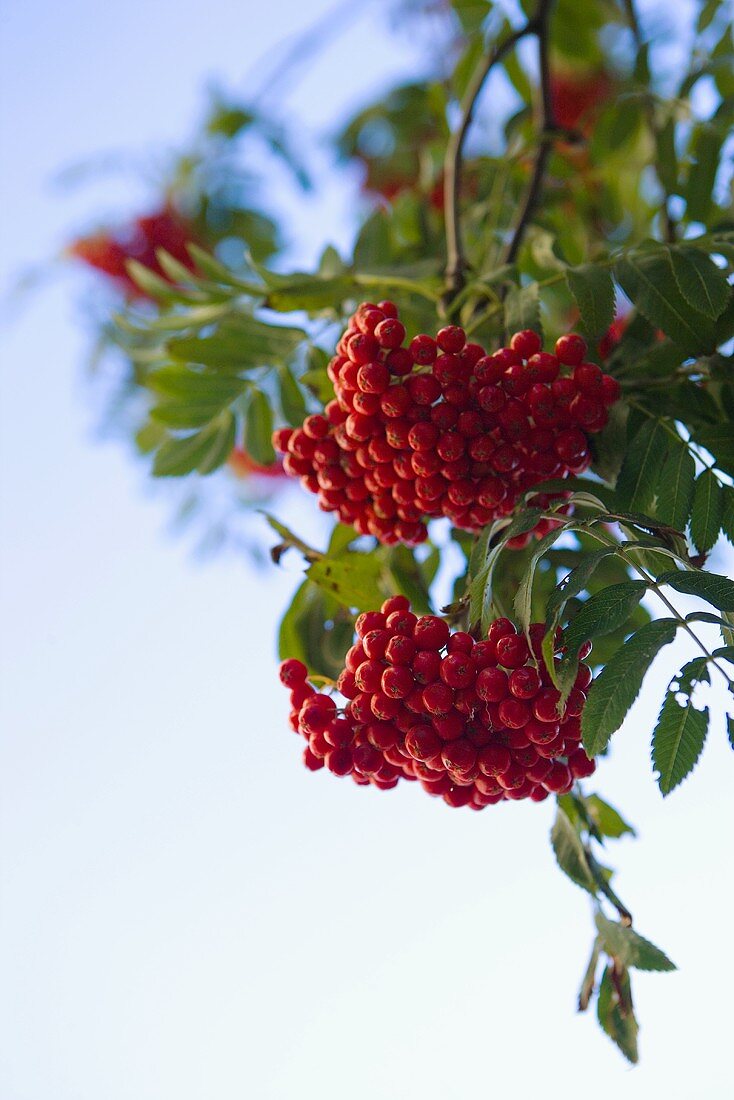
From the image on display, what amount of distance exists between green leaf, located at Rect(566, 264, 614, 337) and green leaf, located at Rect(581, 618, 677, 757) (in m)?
0.38

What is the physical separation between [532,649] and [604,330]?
0.40 metres

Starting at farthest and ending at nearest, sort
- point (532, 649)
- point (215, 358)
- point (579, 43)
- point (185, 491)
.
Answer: point (185, 491) < point (579, 43) < point (215, 358) < point (532, 649)

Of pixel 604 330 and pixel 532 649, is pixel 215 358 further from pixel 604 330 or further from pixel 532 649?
pixel 532 649

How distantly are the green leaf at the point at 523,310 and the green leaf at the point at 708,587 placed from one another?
1.10ft

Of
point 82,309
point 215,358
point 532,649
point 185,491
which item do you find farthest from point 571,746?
point 82,309

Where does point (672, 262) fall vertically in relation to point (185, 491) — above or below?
below

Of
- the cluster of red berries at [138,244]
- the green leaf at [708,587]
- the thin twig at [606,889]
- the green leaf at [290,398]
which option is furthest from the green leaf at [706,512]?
the cluster of red berries at [138,244]

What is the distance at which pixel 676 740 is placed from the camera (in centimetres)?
82

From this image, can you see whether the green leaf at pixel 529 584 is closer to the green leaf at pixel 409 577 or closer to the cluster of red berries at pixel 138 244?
the green leaf at pixel 409 577

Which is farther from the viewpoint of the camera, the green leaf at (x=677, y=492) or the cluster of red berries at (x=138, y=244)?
the cluster of red berries at (x=138, y=244)

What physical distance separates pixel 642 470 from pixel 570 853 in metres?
0.42

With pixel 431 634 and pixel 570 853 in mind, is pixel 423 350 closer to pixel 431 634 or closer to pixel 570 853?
pixel 431 634

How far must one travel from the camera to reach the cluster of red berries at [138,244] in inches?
99.3

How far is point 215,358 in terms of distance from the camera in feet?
4.59
